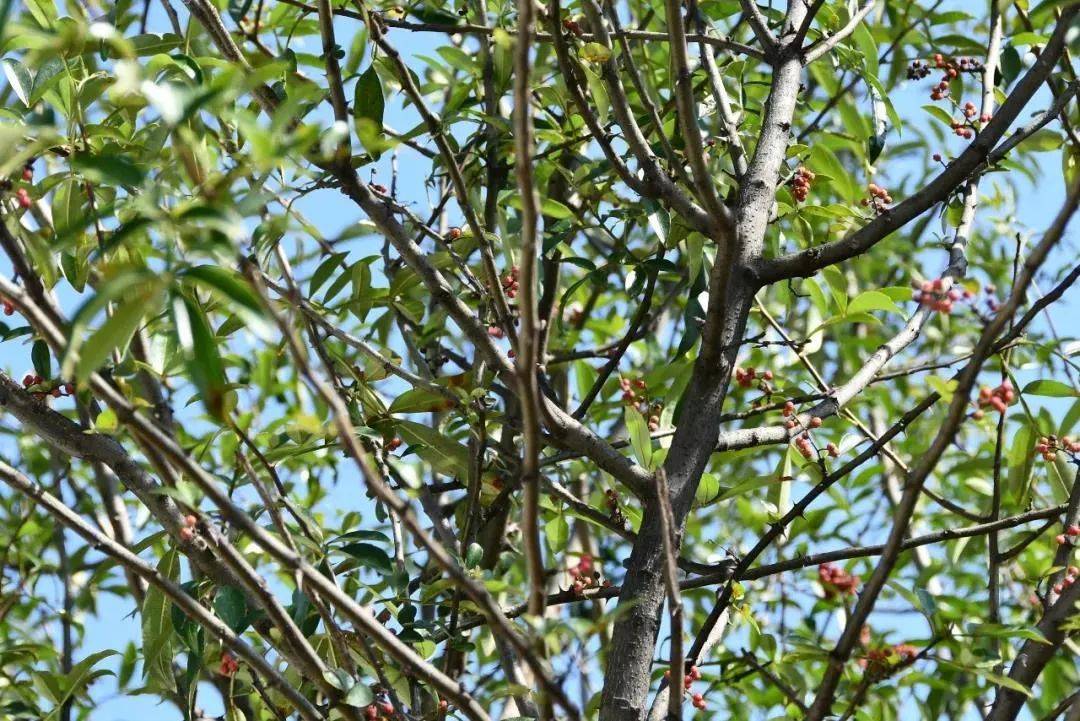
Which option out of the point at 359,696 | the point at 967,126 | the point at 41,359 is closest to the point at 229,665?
the point at 359,696

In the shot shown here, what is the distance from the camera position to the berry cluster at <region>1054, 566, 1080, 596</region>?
64.7 inches

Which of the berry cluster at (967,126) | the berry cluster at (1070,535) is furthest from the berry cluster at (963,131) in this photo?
the berry cluster at (1070,535)

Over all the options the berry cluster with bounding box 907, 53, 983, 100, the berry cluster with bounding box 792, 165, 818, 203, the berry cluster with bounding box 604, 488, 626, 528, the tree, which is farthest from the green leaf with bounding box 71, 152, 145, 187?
the berry cluster with bounding box 907, 53, 983, 100

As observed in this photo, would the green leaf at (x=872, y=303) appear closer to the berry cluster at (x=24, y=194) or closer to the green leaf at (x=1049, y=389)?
the green leaf at (x=1049, y=389)

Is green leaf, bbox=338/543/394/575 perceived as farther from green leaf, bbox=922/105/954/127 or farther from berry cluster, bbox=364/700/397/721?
green leaf, bbox=922/105/954/127

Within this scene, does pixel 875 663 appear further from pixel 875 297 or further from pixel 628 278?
pixel 628 278

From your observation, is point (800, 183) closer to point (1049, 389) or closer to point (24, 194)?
point (1049, 389)

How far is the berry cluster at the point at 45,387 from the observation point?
58.6 inches

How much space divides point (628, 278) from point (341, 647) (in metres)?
0.86

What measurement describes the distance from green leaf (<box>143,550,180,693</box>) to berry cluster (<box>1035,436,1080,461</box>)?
1207mm

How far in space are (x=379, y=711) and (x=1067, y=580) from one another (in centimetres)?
94

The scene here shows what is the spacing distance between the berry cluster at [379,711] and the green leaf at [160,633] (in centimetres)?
29

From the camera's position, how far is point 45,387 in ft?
5.02

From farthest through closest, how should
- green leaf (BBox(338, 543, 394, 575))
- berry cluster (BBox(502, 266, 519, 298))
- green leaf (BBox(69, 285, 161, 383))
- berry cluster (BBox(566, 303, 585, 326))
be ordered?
berry cluster (BBox(566, 303, 585, 326)), berry cluster (BBox(502, 266, 519, 298)), green leaf (BBox(338, 543, 394, 575)), green leaf (BBox(69, 285, 161, 383))
